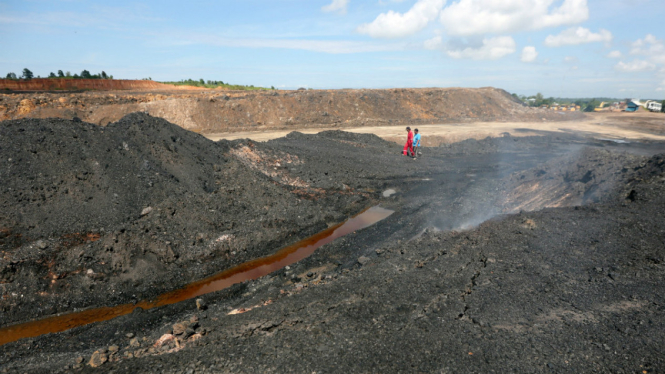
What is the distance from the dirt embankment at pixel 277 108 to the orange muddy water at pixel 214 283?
19.8 m

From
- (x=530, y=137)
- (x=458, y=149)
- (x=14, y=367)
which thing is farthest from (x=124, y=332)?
(x=530, y=137)

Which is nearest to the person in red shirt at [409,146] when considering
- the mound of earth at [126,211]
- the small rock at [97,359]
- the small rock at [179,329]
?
the mound of earth at [126,211]

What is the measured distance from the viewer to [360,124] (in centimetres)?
3228

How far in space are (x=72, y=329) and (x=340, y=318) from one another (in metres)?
4.74

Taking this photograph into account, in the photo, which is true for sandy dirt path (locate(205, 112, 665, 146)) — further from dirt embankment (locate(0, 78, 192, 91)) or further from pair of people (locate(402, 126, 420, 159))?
dirt embankment (locate(0, 78, 192, 91))

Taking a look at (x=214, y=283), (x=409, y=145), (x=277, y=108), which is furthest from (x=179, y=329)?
(x=277, y=108)

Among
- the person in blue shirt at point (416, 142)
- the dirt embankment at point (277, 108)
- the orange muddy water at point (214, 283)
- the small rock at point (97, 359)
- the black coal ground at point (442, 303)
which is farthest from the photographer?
the dirt embankment at point (277, 108)

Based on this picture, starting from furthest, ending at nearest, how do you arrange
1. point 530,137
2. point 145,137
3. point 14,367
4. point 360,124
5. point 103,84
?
point 103,84 → point 360,124 → point 530,137 → point 145,137 → point 14,367

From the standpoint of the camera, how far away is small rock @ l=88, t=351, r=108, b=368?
4.71 m

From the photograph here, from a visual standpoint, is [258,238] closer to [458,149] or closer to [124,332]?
[124,332]

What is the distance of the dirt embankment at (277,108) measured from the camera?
2595 cm

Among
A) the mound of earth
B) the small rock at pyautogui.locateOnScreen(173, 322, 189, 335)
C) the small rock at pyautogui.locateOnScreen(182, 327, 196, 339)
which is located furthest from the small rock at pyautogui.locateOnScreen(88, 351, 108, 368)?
the mound of earth

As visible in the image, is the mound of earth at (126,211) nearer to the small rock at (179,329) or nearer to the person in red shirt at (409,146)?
the small rock at (179,329)

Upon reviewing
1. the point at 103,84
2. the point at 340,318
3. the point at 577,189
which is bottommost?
the point at 340,318
